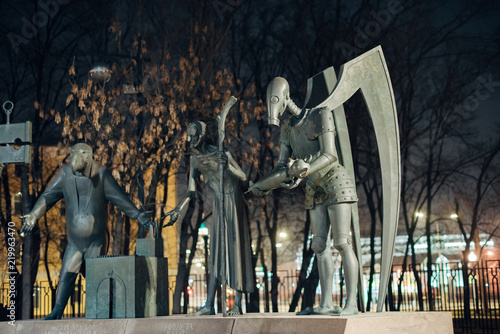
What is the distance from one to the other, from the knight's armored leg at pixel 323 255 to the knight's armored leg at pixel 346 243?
0.61 feet

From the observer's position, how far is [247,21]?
60.5 feet

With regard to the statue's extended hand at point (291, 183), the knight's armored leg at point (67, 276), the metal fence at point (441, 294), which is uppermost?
the statue's extended hand at point (291, 183)

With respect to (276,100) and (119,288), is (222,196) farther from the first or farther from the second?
(119,288)

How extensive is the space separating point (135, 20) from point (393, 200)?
427 inches

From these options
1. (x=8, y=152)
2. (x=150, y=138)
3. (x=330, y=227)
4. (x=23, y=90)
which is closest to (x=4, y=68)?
(x=23, y=90)

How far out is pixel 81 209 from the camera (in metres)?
8.48

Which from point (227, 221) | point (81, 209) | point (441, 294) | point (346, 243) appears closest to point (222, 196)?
point (227, 221)

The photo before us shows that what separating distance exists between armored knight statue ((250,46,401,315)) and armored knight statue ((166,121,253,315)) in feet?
3.08

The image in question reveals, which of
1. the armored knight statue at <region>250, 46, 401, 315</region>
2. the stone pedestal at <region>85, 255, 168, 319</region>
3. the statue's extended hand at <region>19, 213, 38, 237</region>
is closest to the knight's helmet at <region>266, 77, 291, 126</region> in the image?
the armored knight statue at <region>250, 46, 401, 315</region>

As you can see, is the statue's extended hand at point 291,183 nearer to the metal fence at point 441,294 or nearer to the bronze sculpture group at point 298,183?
the bronze sculpture group at point 298,183

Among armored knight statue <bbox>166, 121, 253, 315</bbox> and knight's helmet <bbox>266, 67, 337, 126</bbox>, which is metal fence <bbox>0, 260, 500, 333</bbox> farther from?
knight's helmet <bbox>266, 67, 337, 126</bbox>
